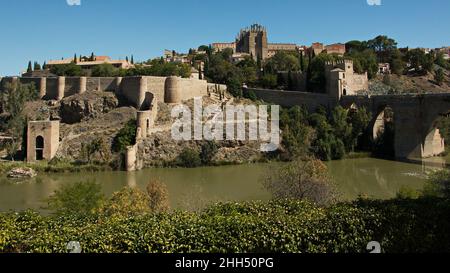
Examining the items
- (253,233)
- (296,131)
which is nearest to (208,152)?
(296,131)

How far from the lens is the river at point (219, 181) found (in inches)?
941

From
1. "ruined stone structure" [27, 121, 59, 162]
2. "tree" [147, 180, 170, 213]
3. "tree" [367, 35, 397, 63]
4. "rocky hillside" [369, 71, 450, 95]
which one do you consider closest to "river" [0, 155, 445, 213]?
"tree" [147, 180, 170, 213]

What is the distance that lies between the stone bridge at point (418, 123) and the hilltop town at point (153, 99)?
0.18 meters

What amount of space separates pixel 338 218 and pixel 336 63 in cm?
3974

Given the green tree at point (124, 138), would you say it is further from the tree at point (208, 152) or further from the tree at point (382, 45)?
the tree at point (382, 45)

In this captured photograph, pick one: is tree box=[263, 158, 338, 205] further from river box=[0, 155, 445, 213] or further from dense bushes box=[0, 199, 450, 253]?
dense bushes box=[0, 199, 450, 253]

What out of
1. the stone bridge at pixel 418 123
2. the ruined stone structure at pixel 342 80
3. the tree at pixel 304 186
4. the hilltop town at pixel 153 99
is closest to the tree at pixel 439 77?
the hilltop town at pixel 153 99

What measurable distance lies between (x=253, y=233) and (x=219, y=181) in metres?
19.5

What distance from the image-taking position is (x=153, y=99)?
127 ft

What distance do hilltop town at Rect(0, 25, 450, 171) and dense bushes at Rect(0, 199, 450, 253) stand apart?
23.7 metres

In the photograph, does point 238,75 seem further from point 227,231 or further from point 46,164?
point 227,231

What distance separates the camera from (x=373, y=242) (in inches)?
371

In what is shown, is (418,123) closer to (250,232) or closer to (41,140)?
(41,140)
